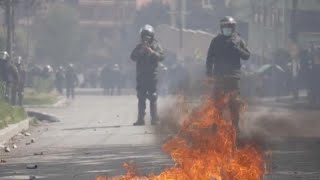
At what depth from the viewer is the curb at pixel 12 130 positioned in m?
16.5

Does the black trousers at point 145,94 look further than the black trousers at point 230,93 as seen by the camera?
Yes

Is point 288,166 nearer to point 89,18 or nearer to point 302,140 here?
point 302,140

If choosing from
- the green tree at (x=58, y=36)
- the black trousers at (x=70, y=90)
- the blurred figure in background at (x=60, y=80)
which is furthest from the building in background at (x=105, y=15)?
the black trousers at (x=70, y=90)

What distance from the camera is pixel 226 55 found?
15469 millimetres

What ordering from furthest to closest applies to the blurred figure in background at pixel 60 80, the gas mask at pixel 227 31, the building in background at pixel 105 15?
the building in background at pixel 105 15 → the blurred figure in background at pixel 60 80 → the gas mask at pixel 227 31

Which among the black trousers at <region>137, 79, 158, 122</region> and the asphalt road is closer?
the asphalt road

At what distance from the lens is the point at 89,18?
438 ft

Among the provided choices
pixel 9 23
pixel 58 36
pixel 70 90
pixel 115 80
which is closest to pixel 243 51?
pixel 9 23

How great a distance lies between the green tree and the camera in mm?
80375

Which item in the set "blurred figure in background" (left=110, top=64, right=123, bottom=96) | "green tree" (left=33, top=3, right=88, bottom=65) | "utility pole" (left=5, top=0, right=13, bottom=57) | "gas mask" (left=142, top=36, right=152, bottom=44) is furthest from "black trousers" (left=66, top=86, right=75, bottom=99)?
"green tree" (left=33, top=3, right=88, bottom=65)

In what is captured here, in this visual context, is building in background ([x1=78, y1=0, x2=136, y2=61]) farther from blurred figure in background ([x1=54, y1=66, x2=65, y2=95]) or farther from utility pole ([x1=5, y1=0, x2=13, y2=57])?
A: utility pole ([x1=5, y1=0, x2=13, y2=57])

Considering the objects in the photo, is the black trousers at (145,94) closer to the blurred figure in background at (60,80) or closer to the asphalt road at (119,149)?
the asphalt road at (119,149)

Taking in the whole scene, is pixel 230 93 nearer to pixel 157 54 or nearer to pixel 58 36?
A: pixel 157 54

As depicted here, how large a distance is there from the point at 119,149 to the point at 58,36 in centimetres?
6866
